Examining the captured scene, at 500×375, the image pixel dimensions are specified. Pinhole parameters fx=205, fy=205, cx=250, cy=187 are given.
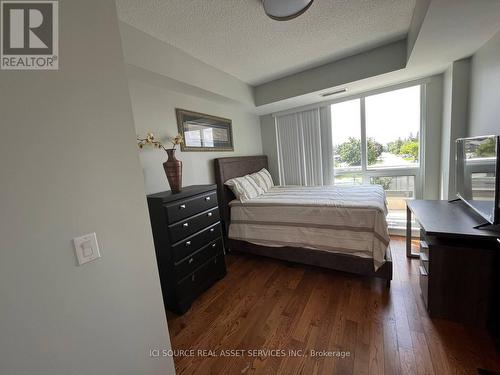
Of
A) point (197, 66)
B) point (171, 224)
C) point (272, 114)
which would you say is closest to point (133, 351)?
point (171, 224)

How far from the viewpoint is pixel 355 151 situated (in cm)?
346

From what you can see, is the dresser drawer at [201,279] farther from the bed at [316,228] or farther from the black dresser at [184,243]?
the bed at [316,228]

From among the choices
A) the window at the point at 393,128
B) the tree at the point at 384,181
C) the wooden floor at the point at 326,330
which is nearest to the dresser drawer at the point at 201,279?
the wooden floor at the point at 326,330

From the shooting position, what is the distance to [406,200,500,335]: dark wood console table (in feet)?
4.58

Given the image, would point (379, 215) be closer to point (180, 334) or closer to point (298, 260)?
point (298, 260)

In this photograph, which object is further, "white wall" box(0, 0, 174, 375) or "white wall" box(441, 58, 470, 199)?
"white wall" box(441, 58, 470, 199)

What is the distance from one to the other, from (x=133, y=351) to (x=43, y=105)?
1056 millimetres

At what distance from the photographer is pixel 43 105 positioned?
0.68 metres

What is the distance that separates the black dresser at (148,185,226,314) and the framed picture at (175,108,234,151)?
0.76 m

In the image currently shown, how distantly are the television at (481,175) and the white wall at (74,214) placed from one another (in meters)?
2.10

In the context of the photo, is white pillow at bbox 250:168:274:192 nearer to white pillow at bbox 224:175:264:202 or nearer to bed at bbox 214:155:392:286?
white pillow at bbox 224:175:264:202

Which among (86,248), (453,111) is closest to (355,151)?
(453,111)

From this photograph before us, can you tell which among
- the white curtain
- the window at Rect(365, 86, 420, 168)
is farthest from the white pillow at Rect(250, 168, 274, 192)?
the window at Rect(365, 86, 420, 168)

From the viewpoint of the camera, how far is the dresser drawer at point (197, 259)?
186cm
